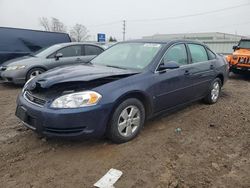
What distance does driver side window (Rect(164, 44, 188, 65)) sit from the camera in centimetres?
454

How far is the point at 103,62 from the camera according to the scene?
15.7 ft

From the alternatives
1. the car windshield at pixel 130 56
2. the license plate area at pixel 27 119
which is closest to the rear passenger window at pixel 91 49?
the car windshield at pixel 130 56

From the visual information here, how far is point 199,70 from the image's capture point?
5.27 metres

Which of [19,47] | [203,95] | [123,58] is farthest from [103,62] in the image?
[19,47]

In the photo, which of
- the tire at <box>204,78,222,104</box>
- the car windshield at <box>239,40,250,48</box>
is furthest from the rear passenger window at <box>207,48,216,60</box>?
the car windshield at <box>239,40,250,48</box>

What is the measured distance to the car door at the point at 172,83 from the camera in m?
4.23

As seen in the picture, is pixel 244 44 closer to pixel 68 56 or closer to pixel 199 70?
pixel 199 70

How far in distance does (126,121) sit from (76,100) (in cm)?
87

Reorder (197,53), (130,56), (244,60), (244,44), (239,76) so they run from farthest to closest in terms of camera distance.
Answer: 1. (239,76)
2. (244,44)
3. (244,60)
4. (197,53)
5. (130,56)

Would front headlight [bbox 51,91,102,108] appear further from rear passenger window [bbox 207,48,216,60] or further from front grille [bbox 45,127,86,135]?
rear passenger window [bbox 207,48,216,60]

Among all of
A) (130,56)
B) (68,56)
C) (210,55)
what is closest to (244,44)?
(210,55)

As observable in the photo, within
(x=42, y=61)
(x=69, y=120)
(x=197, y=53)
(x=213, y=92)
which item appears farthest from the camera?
(x=42, y=61)

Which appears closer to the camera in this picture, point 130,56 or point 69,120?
point 69,120

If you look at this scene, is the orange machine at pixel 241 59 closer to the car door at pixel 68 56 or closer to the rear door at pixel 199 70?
the rear door at pixel 199 70
